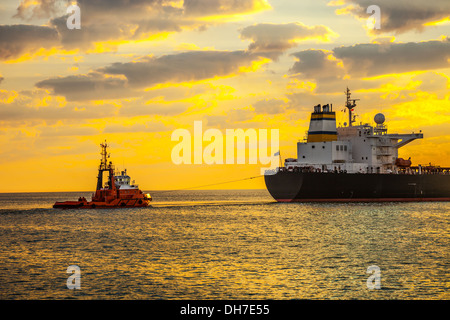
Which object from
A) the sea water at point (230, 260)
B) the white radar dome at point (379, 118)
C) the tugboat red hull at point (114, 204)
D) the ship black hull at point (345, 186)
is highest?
the white radar dome at point (379, 118)

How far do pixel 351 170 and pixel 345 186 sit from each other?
427 cm

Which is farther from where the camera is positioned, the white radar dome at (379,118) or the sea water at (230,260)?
the white radar dome at (379,118)

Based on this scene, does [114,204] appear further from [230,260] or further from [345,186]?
[230,260]

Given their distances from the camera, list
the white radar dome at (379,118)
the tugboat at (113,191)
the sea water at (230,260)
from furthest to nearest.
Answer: the white radar dome at (379,118), the tugboat at (113,191), the sea water at (230,260)

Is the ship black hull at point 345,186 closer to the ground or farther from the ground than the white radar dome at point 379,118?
closer to the ground

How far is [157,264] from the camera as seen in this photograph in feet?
101

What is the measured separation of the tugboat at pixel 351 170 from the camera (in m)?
78.1

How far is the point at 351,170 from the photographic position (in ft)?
272

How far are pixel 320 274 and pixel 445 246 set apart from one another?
14968 millimetres

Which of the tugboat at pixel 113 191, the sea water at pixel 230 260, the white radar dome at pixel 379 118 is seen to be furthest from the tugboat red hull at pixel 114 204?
the white radar dome at pixel 379 118

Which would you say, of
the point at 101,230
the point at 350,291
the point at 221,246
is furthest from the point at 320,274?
the point at 101,230

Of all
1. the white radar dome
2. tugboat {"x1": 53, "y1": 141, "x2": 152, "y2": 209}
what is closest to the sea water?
tugboat {"x1": 53, "y1": 141, "x2": 152, "y2": 209}

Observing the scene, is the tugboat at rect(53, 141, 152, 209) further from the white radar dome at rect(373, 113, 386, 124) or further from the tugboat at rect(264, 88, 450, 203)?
the white radar dome at rect(373, 113, 386, 124)

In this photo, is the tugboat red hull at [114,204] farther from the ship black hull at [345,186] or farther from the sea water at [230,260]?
the sea water at [230,260]
